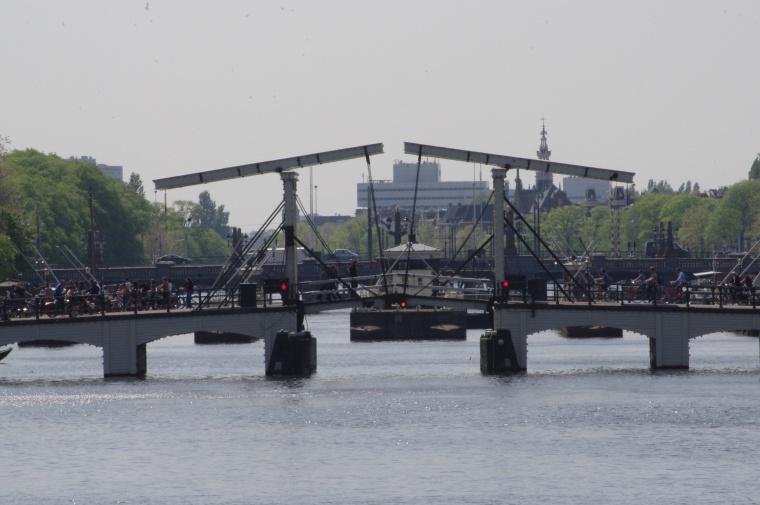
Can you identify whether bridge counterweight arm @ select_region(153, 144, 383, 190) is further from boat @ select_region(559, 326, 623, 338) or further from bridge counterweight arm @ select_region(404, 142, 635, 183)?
boat @ select_region(559, 326, 623, 338)

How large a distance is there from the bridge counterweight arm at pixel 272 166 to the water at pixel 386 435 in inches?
264

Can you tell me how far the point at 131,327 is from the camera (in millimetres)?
57625

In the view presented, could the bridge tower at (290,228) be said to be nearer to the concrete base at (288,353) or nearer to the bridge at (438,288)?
the bridge at (438,288)

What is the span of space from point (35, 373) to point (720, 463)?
32.5 m

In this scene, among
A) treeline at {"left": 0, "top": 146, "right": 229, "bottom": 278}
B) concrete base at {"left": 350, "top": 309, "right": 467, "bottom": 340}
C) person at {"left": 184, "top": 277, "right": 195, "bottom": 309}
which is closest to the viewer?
person at {"left": 184, "top": 277, "right": 195, "bottom": 309}

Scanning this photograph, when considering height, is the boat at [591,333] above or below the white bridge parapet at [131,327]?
below

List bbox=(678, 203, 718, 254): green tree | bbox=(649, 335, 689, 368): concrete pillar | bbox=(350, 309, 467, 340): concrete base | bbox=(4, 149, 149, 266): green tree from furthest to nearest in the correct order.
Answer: bbox=(678, 203, 718, 254): green tree
bbox=(4, 149, 149, 266): green tree
bbox=(350, 309, 467, 340): concrete base
bbox=(649, 335, 689, 368): concrete pillar

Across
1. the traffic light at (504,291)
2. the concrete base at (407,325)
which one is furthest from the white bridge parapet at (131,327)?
the concrete base at (407,325)

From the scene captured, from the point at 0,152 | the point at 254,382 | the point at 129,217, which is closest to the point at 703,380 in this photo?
the point at 254,382

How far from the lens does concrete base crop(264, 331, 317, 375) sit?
191ft

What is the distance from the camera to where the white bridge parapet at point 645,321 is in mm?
56750

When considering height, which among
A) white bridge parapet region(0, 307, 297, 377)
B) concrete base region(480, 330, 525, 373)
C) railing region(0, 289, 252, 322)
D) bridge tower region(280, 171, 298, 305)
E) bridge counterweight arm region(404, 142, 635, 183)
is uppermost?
bridge counterweight arm region(404, 142, 635, 183)

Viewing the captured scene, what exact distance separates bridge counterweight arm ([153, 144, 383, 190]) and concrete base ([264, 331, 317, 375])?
5397mm

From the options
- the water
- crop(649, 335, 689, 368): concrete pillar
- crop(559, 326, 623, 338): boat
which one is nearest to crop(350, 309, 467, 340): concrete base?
crop(559, 326, 623, 338): boat
